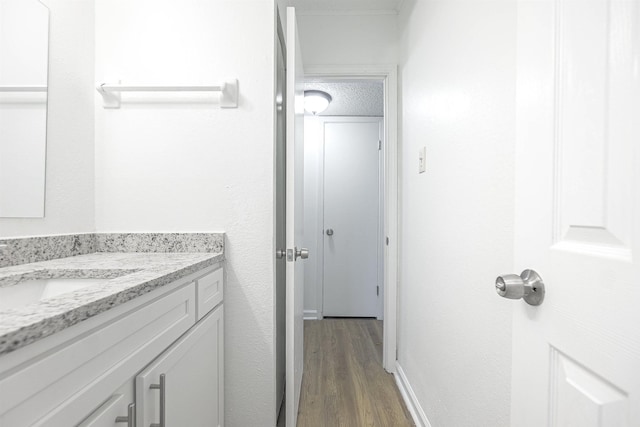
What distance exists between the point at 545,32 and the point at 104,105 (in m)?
1.53

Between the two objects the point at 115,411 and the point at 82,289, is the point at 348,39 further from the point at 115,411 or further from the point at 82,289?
the point at 115,411

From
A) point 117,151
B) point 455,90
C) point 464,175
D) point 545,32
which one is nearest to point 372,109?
point 455,90

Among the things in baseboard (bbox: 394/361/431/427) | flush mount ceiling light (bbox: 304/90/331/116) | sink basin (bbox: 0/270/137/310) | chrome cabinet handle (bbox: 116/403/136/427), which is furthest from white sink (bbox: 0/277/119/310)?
flush mount ceiling light (bbox: 304/90/331/116)

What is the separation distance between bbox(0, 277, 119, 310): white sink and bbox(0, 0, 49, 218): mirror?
28 centimetres

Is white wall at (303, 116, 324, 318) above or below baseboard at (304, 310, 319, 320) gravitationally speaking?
above

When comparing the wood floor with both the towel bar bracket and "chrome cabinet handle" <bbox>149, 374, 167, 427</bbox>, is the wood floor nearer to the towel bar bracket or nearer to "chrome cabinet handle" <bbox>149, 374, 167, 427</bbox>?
"chrome cabinet handle" <bbox>149, 374, 167, 427</bbox>

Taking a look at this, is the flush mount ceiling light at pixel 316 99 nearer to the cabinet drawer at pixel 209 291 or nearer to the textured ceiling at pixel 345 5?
the textured ceiling at pixel 345 5

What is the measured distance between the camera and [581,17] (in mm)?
418

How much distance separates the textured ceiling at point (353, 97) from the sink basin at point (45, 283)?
1902 millimetres

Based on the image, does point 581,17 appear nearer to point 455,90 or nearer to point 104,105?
point 455,90

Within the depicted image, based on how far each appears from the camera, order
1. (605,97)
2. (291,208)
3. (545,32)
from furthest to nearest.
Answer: (291,208) → (545,32) → (605,97)

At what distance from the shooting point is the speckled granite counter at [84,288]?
1.35ft

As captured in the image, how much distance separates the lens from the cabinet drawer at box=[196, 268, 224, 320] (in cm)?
101

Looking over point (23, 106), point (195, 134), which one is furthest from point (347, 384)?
point (23, 106)
